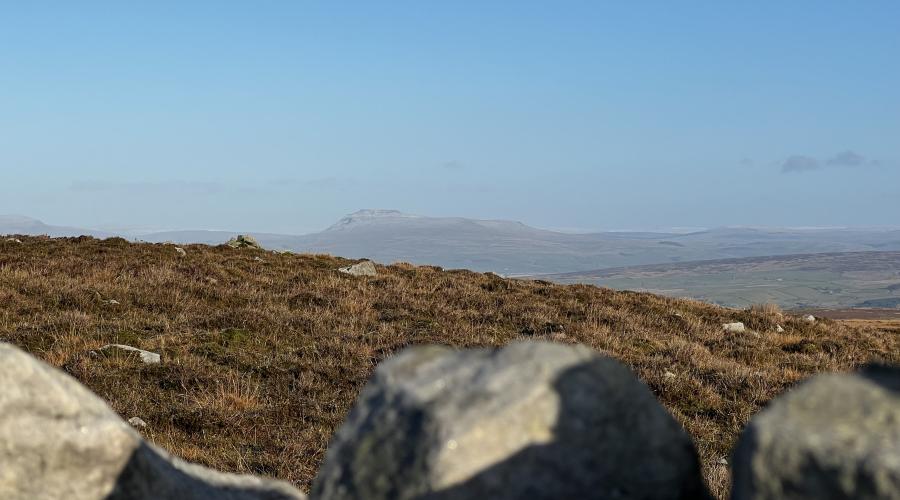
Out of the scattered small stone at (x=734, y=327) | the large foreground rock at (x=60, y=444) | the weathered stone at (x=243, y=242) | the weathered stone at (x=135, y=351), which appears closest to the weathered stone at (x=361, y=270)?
the weathered stone at (x=243, y=242)

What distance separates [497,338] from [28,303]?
35.8ft

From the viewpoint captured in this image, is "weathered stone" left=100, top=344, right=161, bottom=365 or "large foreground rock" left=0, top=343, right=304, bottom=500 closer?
"large foreground rock" left=0, top=343, right=304, bottom=500

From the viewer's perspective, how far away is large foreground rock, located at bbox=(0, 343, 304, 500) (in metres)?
3.21

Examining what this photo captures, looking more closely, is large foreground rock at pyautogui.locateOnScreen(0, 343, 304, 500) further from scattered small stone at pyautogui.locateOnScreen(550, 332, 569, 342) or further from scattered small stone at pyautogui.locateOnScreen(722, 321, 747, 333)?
scattered small stone at pyautogui.locateOnScreen(722, 321, 747, 333)

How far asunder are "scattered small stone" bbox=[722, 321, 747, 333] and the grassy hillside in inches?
16.7

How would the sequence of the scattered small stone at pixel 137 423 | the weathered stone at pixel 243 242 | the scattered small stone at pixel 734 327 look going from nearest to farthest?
the scattered small stone at pixel 137 423 < the scattered small stone at pixel 734 327 < the weathered stone at pixel 243 242

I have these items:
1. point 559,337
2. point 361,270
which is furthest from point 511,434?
point 361,270

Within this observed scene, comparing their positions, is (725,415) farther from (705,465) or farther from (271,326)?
(271,326)

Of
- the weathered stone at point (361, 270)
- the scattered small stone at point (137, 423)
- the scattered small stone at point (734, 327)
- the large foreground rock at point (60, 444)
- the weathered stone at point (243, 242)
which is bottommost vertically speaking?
the scattered small stone at point (734, 327)

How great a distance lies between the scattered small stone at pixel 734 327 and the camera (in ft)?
68.5

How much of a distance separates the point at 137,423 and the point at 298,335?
6.62 metres

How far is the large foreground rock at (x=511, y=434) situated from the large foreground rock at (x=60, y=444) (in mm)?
1334

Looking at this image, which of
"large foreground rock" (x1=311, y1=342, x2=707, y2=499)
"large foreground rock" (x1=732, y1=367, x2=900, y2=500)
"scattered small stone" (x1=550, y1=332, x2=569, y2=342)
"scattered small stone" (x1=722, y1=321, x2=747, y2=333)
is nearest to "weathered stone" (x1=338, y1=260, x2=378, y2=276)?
"scattered small stone" (x1=550, y1=332, x2=569, y2=342)

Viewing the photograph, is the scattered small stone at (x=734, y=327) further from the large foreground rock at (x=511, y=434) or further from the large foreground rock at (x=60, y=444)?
the large foreground rock at (x=60, y=444)
